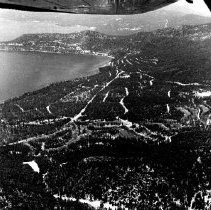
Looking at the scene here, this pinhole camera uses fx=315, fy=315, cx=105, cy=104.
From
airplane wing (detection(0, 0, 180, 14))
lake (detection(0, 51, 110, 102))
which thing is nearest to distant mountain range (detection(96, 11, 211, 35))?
lake (detection(0, 51, 110, 102))

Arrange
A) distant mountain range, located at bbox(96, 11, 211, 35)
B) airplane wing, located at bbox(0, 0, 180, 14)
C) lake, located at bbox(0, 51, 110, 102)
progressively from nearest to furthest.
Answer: airplane wing, located at bbox(0, 0, 180, 14) → lake, located at bbox(0, 51, 110, 102) → distant mountain range, located at bbox(96, 11, 211, 35)

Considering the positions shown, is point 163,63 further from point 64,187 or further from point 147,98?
point 64,187

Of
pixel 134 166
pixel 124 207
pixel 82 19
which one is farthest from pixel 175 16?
pixel 124 207

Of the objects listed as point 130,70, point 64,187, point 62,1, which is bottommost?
point 64,187

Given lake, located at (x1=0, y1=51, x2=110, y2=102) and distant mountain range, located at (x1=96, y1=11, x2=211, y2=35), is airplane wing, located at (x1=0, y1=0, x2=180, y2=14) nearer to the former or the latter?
lake, located at (x1=0, y1=51, x2=110, y2=102)

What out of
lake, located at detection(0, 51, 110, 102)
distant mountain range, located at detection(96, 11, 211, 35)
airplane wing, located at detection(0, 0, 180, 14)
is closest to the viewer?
airplane wing, located at detection(0, 0, 180, 14)

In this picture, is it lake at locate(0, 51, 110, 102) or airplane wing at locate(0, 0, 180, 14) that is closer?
airplane wing at locate(0, 0, 180, 14)
